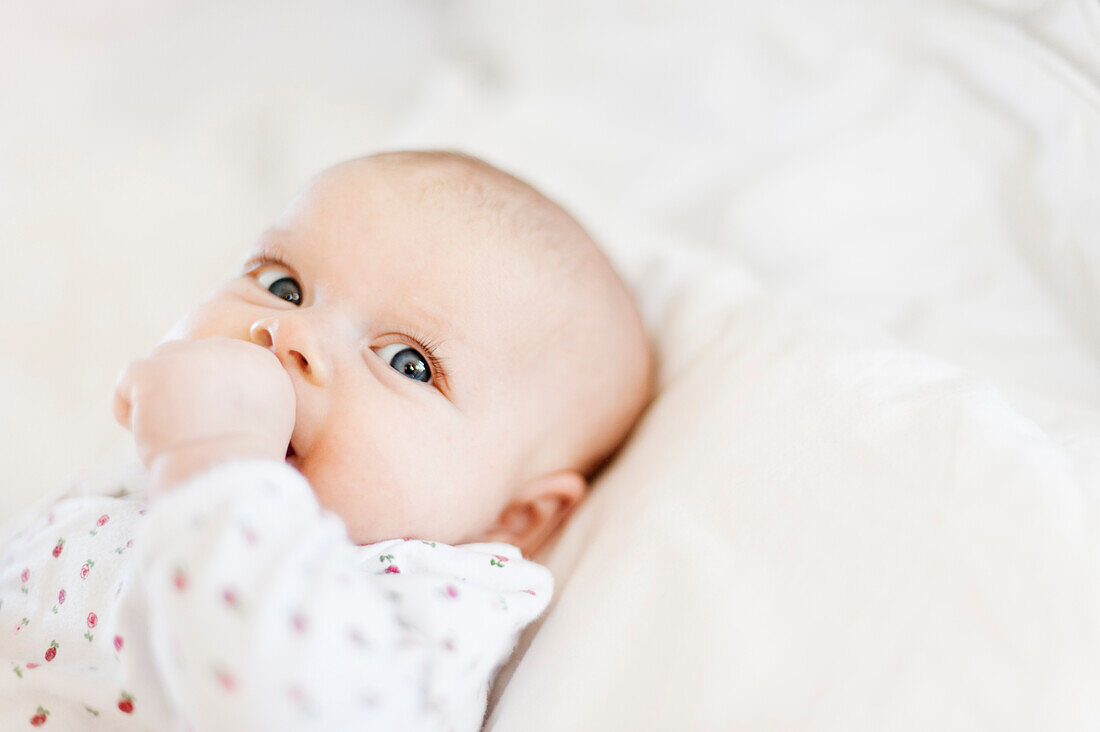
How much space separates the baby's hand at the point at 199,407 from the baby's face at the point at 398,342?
73 millimetres

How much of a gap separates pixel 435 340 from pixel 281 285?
0.19 metres

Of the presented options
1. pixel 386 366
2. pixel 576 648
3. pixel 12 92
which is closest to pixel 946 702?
pixel 576 648

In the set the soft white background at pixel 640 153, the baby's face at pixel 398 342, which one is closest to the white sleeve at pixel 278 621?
the baby's face at pixel 398 342

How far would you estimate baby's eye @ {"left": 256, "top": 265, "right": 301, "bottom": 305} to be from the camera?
103 cm

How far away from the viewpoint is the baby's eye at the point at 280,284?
103 centimetres

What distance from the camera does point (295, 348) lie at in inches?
35.4

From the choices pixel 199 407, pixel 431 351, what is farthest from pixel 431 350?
pixel 199 407

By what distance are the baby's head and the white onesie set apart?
0.08 meters

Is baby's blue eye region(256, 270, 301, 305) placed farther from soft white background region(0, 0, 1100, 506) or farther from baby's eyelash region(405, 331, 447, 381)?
soft white background region(0, 0, 1100, 506)

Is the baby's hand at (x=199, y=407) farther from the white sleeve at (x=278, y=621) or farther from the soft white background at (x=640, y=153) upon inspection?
the soft white background at (x=640, y=153)

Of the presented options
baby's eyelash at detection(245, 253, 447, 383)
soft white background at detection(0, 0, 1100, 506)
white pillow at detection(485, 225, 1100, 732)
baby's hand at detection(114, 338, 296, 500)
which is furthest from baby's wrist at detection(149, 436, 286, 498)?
soft white background at detection(0, 0, 1100, 506)

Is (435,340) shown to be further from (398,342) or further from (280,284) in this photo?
(280,284)

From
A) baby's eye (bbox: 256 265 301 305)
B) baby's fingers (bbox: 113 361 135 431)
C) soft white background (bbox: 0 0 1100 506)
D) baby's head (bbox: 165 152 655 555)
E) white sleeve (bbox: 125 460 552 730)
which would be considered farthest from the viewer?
soft white background (bbox: 0 0 1100 506)

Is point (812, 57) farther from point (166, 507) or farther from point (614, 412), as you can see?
Result: point (166, 507)
